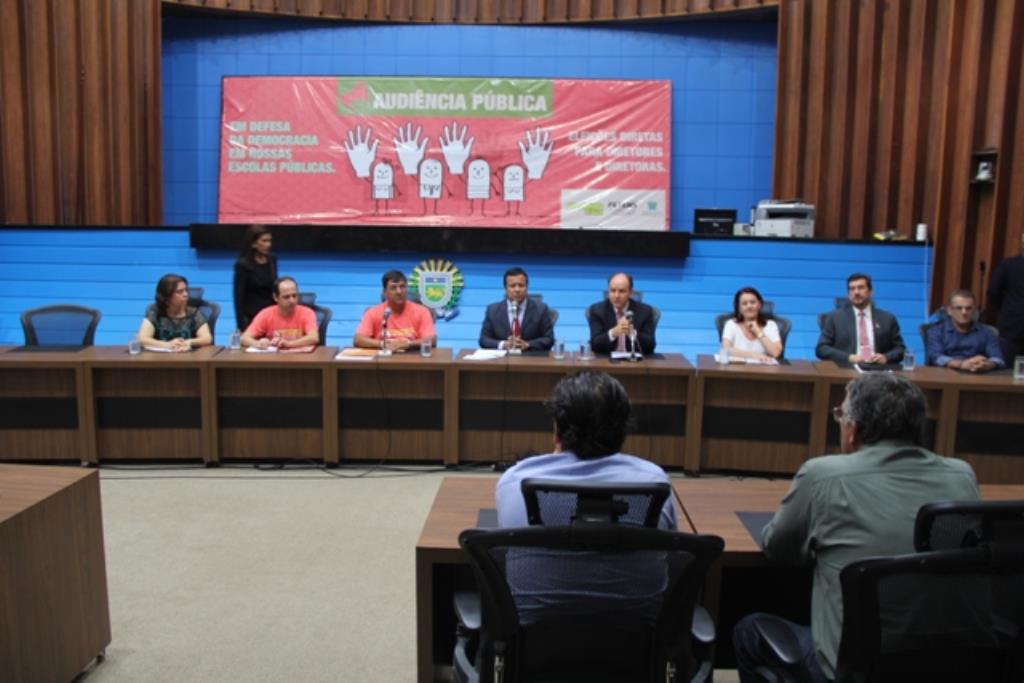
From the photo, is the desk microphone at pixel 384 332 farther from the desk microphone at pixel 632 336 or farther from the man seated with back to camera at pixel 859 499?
the man seated with back to camera at pixel 859 499

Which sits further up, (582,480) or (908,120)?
(908,120)

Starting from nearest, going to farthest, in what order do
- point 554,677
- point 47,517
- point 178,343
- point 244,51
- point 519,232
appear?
point 554,677 < point 47,517 < point 178,343 < point 519,232 < point 244,51

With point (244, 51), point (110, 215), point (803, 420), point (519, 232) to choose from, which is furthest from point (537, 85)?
point (803, 420)

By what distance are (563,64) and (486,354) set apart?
13.5 feet

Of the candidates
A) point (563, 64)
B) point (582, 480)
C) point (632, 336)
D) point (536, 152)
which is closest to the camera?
point (582, 480)

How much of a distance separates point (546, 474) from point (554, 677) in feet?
1.28

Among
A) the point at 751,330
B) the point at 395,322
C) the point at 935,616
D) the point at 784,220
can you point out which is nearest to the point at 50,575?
the point at 935,616

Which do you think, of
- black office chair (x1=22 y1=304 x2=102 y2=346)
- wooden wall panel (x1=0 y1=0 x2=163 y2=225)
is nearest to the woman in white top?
black office chair (x1=22 y1=304 x2=102 y2=346)

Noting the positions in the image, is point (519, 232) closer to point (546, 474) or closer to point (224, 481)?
point (224, 481)

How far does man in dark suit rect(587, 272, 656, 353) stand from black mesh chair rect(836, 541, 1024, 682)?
3.41 metres

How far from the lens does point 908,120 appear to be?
7.45m

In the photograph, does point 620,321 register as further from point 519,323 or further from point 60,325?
point 60,325

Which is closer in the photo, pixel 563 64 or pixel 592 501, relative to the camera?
pixel 592 501

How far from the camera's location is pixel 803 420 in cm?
486
